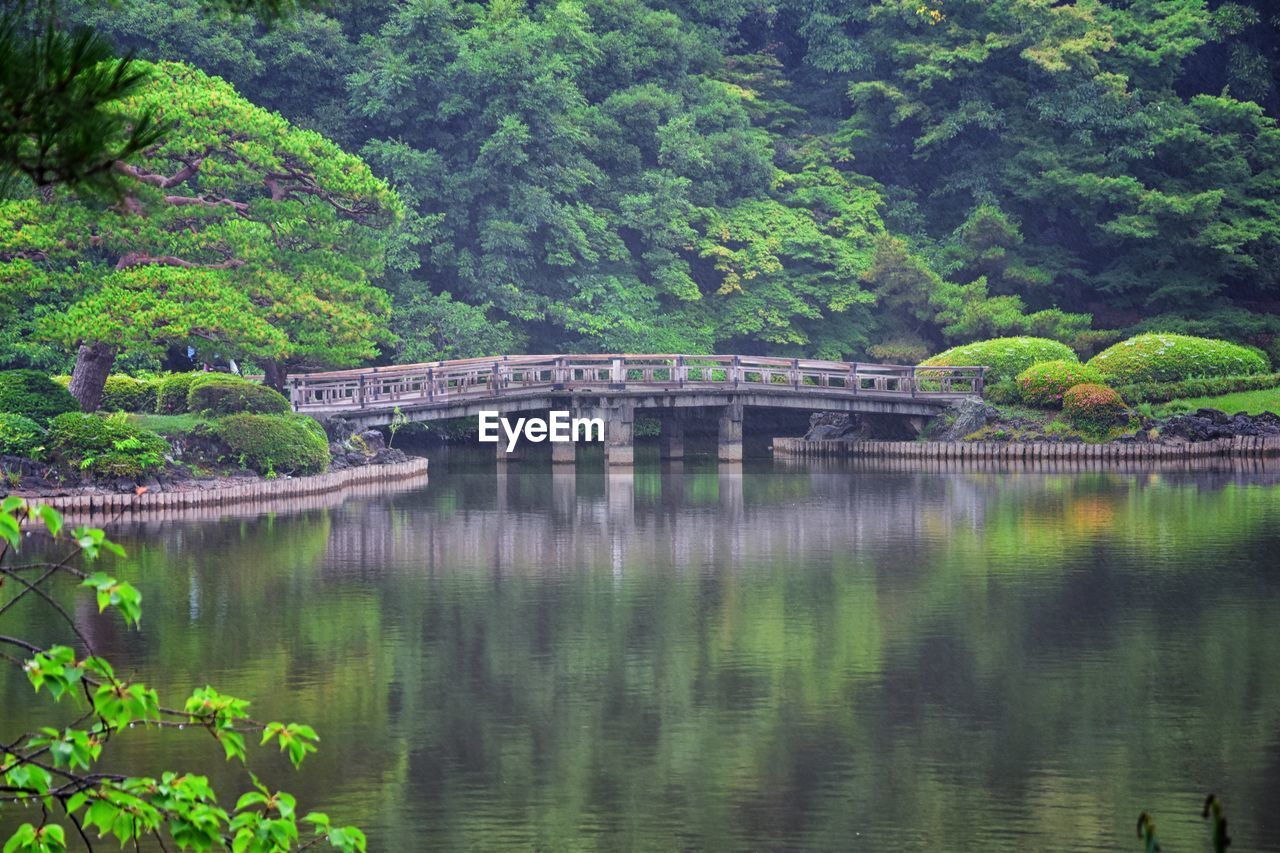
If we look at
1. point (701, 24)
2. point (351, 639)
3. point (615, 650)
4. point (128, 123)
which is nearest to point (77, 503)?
point (351, 639)

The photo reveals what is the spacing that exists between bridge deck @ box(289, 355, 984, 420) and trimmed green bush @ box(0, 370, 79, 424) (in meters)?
6.04

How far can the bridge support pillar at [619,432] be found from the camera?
41.5 meters

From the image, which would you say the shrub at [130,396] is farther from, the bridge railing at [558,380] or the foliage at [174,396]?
the bridge railing at [558,380]

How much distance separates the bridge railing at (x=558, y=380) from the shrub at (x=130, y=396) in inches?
111

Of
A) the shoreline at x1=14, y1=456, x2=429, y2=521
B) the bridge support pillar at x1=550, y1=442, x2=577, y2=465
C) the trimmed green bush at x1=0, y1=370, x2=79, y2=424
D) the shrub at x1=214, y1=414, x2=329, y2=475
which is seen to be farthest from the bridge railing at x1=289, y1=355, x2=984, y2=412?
the trimmed green bush at x1=0, y1=370, x2=79, y2=424

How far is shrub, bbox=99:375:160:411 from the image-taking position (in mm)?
36844

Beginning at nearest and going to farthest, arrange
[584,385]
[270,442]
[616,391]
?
[270,442], [616,391], [584,385]

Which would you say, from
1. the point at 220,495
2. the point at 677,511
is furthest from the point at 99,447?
the point at 677,511

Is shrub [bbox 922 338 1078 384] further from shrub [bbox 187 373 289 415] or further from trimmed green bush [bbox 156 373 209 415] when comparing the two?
trimmed green bush [bbox 156 373 209 415]

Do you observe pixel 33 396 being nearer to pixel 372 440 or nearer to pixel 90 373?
pixel 90 373

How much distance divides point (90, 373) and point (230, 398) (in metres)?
2.68

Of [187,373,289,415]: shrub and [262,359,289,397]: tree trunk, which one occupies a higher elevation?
[262,359,289,397]: tree trunk

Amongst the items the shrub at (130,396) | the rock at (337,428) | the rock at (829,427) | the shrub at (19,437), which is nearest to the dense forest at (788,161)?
the rock at (337,428)

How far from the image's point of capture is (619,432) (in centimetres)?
4172
